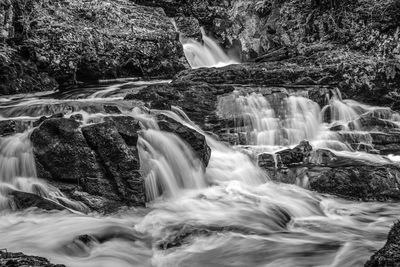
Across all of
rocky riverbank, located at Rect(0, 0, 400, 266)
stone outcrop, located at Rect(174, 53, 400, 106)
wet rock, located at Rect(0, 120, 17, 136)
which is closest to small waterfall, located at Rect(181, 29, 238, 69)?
rocky riverbank, located at Rect(0, 0, 400, 266)

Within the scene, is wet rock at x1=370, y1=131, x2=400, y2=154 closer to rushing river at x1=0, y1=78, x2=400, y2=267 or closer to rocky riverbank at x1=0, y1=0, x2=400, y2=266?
rocky riverbank at x1=0, y1=0, x2=400, y2=266

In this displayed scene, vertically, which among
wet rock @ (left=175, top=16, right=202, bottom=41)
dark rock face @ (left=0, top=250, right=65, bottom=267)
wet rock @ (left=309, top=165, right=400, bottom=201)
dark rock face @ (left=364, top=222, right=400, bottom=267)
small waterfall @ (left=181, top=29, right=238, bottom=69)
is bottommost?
wet rock @ (left=309, top=165, right=400, bottom=201)

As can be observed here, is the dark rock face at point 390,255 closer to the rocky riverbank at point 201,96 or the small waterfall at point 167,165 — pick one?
the rocky riverbank at point 201,96

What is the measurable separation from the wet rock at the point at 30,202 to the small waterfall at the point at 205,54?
1136 cm

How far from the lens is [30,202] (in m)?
6.57

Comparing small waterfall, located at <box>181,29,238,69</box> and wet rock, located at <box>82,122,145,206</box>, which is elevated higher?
small waterfall, located at <box>181,29,238,69</box>

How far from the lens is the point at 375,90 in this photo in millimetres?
12977

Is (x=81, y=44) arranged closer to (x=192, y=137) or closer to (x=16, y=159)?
(x=192, y=137)

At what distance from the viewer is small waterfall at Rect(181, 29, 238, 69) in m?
17.7

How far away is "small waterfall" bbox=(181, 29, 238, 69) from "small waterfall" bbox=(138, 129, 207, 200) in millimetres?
8910

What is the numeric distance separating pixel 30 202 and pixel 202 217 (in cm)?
256

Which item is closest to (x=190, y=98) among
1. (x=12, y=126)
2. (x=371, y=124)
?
(x=12, y=126)

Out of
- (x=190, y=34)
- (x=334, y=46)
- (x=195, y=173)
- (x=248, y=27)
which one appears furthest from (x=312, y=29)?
(x=195, y=173)

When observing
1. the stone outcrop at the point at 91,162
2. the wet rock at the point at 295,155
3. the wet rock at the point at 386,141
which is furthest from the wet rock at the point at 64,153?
the wet rock at the point at 386,141
